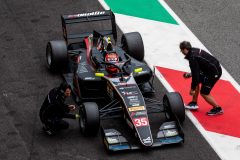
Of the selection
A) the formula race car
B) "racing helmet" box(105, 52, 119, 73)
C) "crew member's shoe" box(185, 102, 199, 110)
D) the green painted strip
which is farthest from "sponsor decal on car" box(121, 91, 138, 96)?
the green painted strip

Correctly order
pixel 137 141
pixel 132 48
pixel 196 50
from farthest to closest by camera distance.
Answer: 1. pixel 132 48
2. pixel 196 50
3. pixel 137 141

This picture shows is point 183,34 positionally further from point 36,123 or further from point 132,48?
point 36,123

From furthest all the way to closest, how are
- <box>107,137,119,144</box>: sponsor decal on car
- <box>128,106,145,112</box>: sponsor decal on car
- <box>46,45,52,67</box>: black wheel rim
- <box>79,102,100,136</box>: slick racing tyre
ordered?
<box>46,45,52,67</box>: black wheel rim, <box>128,106,145,112</box>: sponsor decal on car, <box>79,102,100,136</box>: slick racing tyre, <box>107,137,119,144</box>: sponsor decal on car

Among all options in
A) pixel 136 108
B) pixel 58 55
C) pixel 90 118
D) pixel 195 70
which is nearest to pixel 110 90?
pixel 136 108

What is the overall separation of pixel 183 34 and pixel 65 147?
6097 millimetres

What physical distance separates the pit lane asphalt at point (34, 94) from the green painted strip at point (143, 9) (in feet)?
1.82

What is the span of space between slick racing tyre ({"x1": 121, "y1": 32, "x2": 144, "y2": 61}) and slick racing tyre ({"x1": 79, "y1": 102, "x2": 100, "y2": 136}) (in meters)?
2.87

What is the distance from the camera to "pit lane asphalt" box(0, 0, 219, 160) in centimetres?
1408

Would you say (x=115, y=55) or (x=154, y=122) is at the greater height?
(x=115, y=55)

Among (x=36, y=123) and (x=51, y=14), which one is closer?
(x=36, y=123)

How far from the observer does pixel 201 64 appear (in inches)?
595

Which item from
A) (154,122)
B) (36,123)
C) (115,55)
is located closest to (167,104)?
(154,122)

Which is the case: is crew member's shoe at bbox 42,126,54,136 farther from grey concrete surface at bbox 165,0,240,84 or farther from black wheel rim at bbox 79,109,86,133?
grey concrete surface at bbox 165,0,240,84

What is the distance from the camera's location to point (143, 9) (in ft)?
66.2
